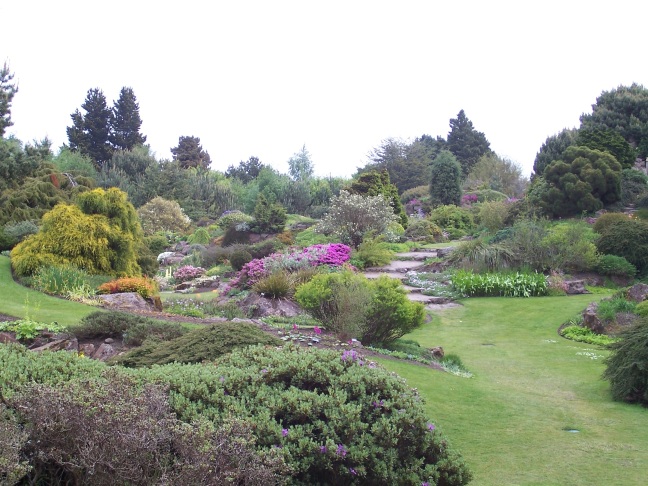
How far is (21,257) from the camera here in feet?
48.5

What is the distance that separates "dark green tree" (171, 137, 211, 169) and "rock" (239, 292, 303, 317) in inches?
2085

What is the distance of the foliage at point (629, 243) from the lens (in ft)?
60.6

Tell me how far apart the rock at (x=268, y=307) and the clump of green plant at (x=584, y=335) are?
5615 millimetres

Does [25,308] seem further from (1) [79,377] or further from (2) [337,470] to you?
(2) [337,470]

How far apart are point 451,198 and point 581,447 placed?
3553 centimetres

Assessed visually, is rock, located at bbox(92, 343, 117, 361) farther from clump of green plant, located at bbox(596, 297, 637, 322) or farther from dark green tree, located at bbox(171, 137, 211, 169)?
dark green tree, located at bbox(171, 137, 211, 169)

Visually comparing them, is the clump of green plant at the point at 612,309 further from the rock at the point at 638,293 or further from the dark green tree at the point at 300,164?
the dark green tree at the point at 300,164

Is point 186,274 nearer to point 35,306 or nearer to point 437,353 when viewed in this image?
point 35,306

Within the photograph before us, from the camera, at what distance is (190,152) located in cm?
6650

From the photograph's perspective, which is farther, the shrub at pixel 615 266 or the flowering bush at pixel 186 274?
the flowering bush at pixel 186 274

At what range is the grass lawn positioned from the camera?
504 centimetres

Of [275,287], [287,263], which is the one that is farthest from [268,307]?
[287,263]

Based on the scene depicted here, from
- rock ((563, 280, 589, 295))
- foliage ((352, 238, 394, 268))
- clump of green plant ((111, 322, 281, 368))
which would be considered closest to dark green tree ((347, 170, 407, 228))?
foliage ((352, 238, 394, 268))

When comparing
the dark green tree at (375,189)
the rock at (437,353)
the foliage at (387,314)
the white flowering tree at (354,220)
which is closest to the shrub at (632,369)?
the rock at (437,353)
